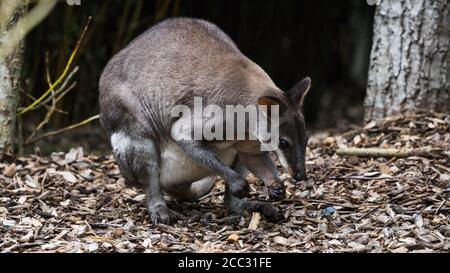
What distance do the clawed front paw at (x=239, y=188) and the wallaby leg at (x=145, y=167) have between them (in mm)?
615

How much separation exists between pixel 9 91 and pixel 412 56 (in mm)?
3974

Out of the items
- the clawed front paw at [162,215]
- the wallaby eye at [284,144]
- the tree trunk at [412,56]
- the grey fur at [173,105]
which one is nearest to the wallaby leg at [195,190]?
the grey fur at [173,105]

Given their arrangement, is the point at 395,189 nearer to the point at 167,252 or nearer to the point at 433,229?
the point at 433,229

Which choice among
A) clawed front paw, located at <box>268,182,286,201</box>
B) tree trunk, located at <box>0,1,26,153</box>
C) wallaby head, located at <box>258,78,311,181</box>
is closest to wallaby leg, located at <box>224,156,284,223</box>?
clawed front paw, located at <box>268,182,286,201</box>

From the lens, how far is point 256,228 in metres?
5.82

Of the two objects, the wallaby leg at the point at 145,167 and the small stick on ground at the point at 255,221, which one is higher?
the wallaby leg at the point at 145,167

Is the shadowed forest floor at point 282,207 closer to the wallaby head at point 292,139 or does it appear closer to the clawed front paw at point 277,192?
the clawed front paw at point 277,192

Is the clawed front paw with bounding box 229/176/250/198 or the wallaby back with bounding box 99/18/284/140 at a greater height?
the wallaby back with bounding box 99/18/284/140

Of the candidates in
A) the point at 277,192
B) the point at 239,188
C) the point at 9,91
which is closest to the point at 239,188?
the point at 239,188

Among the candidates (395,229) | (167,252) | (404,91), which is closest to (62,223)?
(167,252)

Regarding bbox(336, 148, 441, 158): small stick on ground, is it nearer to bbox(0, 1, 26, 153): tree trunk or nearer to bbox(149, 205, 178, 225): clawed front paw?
bbox(149, 205, 178, 225): clawed front paw

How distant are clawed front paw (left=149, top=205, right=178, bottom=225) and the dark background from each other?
3.51m

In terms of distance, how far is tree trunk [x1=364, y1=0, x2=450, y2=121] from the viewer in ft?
24.3

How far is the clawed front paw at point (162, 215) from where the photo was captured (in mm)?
6020
